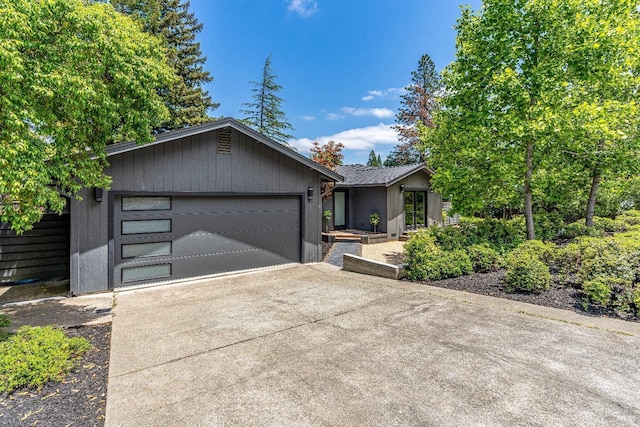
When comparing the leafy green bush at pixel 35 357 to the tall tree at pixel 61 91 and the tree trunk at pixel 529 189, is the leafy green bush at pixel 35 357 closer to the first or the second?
the tall tree at pixel 61 91

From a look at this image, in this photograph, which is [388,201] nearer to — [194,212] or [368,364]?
[194,212]

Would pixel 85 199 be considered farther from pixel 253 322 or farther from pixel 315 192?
pixel 315 192

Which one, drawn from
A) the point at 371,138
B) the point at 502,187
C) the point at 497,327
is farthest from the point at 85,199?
the point at 371,138

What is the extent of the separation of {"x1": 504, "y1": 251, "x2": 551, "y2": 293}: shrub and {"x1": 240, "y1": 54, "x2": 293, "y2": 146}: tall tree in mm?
20053

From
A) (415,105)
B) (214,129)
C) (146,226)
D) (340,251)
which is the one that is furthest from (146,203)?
(415,105)

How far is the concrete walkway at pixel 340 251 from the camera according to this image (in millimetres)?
9961

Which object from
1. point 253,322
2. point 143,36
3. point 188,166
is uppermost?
point 143,36

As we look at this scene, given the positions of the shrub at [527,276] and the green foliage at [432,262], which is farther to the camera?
the green foliage at [432,262]

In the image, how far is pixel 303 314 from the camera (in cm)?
532

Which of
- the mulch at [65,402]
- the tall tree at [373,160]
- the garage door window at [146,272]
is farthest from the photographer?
the tall tree at [373,160]

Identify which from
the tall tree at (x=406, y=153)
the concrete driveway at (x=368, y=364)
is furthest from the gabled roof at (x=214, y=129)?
the tall tree at (x=406, y=153)

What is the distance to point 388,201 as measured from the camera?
14336mm

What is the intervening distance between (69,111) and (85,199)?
9.36 feet

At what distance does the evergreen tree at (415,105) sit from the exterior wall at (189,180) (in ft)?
81.5
